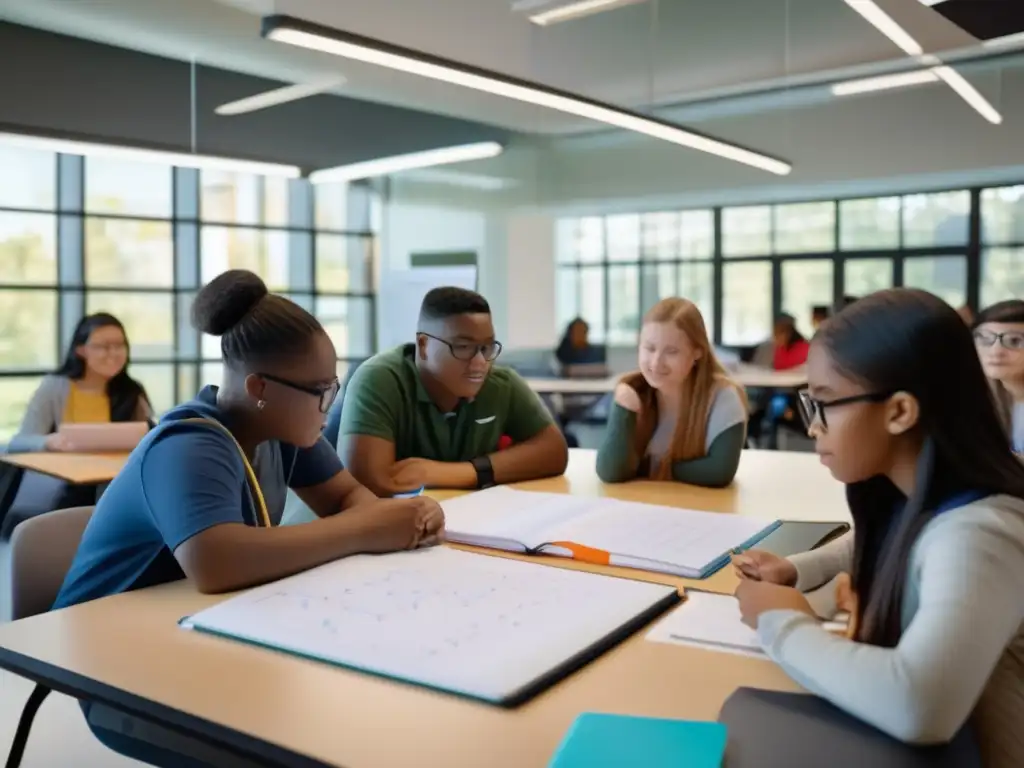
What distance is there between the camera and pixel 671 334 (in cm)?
260

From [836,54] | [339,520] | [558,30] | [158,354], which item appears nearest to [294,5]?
[558,30]

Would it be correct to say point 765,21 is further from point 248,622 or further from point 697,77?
point 248,622

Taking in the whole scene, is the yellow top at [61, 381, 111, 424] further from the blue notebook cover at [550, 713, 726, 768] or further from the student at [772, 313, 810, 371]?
the student at [772, 313, 810, 371]

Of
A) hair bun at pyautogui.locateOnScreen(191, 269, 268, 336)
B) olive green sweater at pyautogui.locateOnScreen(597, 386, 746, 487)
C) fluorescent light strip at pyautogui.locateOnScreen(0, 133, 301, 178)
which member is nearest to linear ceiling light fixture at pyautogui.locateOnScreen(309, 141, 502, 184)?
fluorescent light strip at pyautogui.locateOnScreen(0, 133, 301, 178)

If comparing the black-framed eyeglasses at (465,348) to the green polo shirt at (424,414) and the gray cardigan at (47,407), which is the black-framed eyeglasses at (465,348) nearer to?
the green polo shirt at (424,414)

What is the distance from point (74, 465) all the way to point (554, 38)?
513 centimetres

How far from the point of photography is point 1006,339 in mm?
2855

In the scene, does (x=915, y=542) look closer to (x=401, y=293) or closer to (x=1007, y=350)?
(x=1007, y=350)

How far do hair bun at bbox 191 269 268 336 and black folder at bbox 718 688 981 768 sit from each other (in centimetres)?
109

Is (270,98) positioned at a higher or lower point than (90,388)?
higher

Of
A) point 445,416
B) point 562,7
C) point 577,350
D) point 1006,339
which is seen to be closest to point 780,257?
point 577,350

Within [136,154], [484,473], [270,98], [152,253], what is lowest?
[484,473]

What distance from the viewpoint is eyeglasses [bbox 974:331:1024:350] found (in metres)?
2.84

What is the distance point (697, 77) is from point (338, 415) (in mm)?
6922
